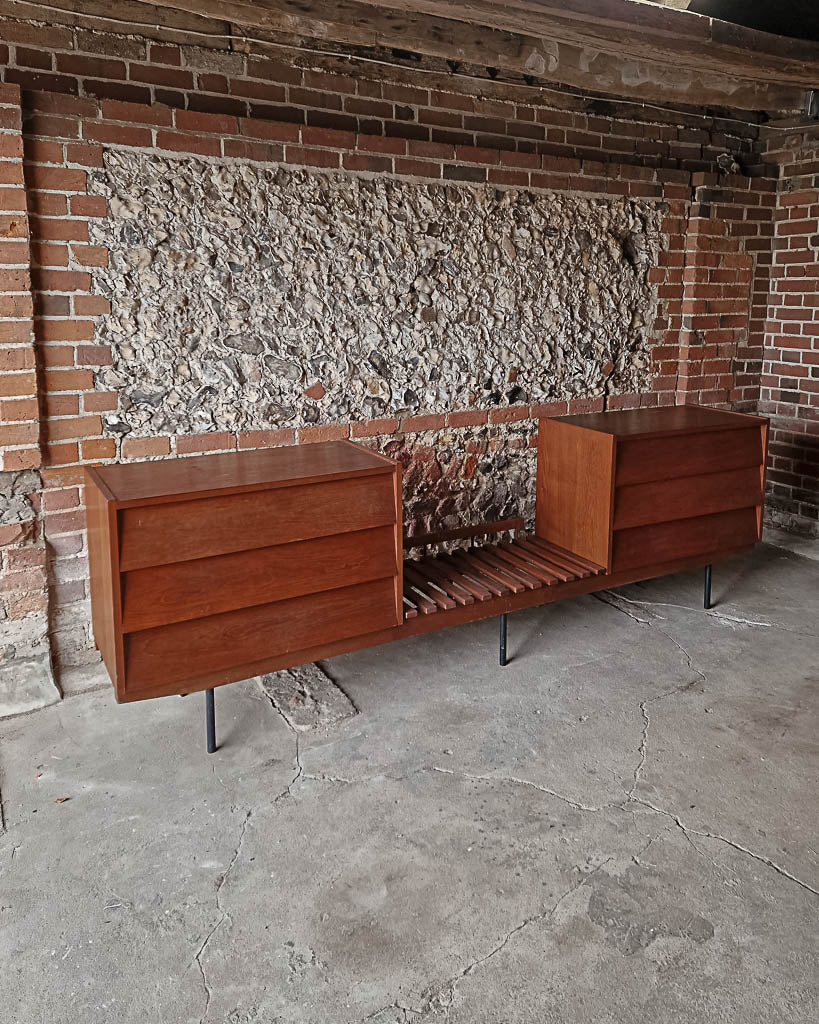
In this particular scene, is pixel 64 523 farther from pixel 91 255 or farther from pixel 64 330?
pixel 91 255

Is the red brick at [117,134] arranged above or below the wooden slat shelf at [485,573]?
above

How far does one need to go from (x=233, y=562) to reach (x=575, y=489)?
1.74 m

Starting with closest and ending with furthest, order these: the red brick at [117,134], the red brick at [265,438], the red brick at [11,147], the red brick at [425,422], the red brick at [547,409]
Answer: the red brick at [11,147]
the red brick at [117,134]
the red brick at [265,438]
the red brick at [425,422]
the red brick at [547,409]

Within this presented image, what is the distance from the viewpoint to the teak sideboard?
2586 millimetres

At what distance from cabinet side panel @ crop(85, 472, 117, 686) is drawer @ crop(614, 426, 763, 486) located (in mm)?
2113

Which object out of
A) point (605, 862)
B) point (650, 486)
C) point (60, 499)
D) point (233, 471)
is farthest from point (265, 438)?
point (605, 862)

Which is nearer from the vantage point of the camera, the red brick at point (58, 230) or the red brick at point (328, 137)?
the red brick at point (58, 230)

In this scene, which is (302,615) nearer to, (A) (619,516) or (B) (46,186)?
(A) (619,516)

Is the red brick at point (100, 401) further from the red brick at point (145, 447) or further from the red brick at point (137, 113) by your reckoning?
the red brick at point (137, 113)

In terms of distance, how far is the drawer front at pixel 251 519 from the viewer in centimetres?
252

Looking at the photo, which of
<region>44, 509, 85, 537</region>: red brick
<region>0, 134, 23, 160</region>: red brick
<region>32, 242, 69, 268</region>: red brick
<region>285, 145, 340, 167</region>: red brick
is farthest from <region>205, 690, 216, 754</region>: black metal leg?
<region>285, 145, 340, 167</region>: red brick

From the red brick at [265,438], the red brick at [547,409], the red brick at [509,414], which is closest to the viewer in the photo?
the red brick at [265,438]

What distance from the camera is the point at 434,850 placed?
7.77ft

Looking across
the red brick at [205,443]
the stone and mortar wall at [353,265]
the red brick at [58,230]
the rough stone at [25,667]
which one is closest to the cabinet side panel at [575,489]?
the stone and mortar wall at [353,265]
